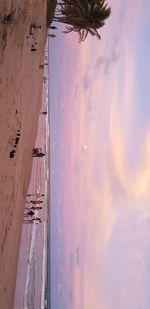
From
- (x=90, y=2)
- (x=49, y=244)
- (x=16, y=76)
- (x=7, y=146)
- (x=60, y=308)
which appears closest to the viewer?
(x=7, y=146)

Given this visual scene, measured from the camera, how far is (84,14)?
56.2 ft

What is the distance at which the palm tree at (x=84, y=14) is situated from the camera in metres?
16.8

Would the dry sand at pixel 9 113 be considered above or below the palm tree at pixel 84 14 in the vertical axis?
below

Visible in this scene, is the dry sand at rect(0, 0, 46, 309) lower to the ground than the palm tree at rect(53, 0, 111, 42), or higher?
lower

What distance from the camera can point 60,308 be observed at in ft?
121

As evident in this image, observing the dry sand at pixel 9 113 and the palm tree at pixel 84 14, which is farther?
the palm tree at pixel 84 14

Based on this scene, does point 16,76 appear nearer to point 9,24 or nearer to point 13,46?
point 13,46

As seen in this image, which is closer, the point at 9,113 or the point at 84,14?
the point at 9,113

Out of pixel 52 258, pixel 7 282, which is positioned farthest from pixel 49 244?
pixel 7 282

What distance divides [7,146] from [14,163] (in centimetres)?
151

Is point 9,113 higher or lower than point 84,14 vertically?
lower

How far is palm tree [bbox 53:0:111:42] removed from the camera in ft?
55.0

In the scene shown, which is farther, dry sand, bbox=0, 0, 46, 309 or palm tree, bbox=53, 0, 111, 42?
palm tree, bbox=53, 0, 111, 42

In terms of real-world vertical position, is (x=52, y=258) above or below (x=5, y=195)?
above
